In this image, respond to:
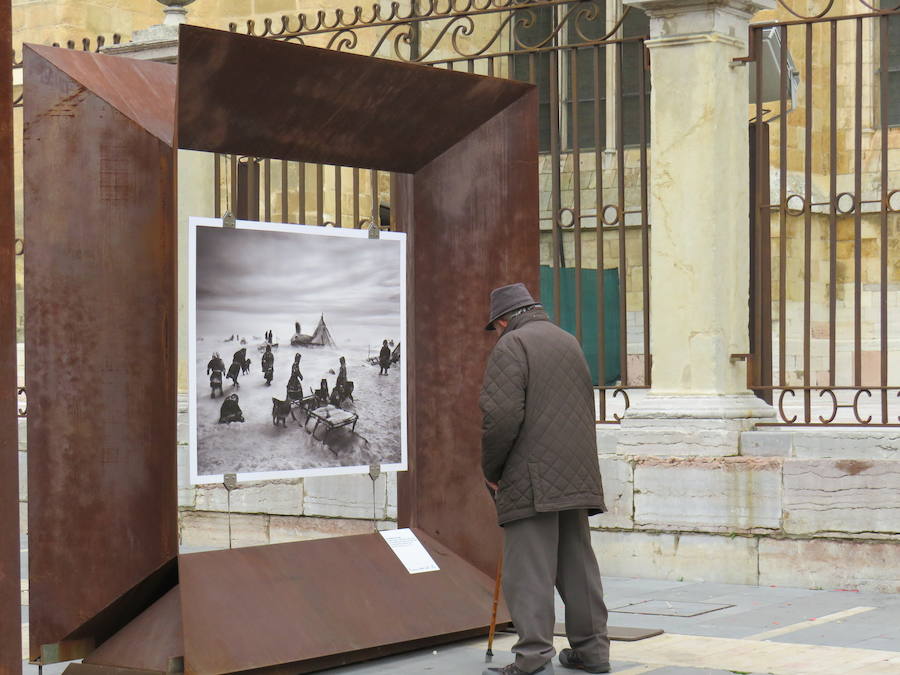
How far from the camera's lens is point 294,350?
6.64 m

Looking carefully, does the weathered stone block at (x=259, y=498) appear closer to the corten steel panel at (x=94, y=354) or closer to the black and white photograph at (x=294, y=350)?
the black and white photograph at (x=294, y=350)

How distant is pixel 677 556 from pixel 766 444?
0.78 m

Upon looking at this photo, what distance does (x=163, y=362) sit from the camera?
625 centimetres

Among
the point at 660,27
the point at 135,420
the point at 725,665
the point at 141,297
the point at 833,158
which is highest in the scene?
the point at 660,27

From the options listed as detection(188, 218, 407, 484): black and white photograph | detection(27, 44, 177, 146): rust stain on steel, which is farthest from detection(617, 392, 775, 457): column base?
detection(27, 44, 177, 146): rust stain on steel

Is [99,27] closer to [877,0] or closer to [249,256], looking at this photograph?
[877,0]

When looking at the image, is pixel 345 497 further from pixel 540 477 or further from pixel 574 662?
pixel 540 477

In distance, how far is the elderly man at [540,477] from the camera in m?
6.02

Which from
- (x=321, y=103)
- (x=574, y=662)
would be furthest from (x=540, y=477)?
(x=321, y=103)

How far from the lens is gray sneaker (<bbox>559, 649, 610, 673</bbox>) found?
6254 mm

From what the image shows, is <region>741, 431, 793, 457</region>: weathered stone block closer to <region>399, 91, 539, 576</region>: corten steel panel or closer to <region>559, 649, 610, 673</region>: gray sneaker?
<region>399, 91, 539, 576</region>: corten steel panel

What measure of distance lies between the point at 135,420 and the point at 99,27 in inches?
415

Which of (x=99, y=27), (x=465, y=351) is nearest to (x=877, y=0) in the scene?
(x=99, y=27)

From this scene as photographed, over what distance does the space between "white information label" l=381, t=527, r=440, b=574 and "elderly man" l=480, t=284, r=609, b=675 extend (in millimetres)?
967
